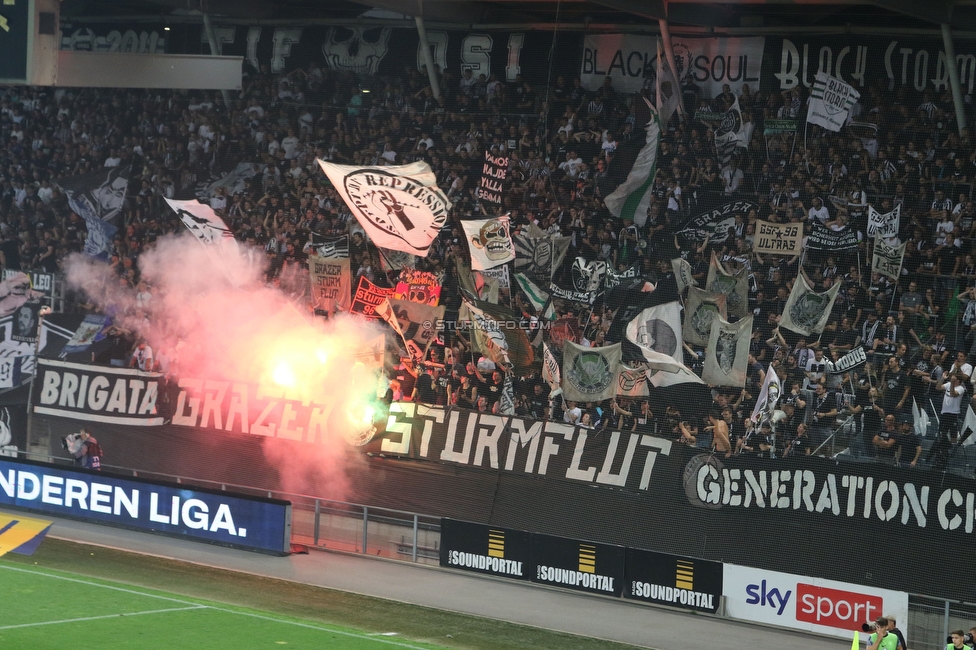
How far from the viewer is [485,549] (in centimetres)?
1789

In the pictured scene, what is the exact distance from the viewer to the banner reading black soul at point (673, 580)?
53.1 feet

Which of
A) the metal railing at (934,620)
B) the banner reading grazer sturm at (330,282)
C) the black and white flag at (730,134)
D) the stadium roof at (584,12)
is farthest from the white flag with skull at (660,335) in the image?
the banner reading grazer sturm at (330,282)

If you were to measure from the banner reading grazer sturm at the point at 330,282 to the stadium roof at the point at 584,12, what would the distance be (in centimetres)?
427

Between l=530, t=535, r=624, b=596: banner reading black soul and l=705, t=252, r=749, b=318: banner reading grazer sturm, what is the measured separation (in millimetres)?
3917

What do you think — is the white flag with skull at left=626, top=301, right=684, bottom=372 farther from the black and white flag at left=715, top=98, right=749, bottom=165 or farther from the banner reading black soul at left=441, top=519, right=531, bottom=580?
the banner reading black soul at left=441, top=519, right=531, bottom=580

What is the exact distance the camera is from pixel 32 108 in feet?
84.3

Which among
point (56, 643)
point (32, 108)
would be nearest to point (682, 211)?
point (56, 643)

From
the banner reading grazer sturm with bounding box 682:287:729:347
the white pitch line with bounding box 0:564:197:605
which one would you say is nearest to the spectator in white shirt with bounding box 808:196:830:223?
the banner reading grazer sturm with bounding box 682:287:729:347

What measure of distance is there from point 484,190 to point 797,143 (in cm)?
497

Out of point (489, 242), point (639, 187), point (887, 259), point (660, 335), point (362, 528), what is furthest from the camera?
point (489, 242)

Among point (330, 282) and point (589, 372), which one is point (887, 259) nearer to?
point (589, 372)

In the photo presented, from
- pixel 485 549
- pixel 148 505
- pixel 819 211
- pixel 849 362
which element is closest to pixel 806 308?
pixel 849 362

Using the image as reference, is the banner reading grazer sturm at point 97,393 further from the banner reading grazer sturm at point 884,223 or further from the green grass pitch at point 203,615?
the banner reading grazer sturm at point 884,223

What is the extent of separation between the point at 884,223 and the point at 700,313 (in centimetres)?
283
